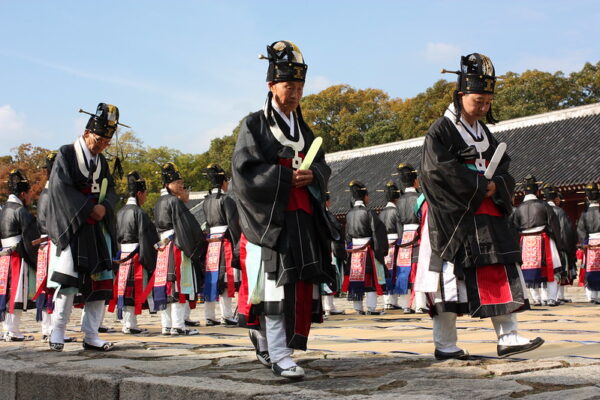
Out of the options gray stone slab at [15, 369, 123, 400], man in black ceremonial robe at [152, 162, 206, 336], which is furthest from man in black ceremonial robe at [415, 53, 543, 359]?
man in black ceremonial robe at [152, 162, 206, 336]

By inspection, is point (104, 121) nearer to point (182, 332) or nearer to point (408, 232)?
point (182, 332)

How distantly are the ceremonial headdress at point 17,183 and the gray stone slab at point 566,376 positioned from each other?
7123mm

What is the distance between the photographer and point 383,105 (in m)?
52.9

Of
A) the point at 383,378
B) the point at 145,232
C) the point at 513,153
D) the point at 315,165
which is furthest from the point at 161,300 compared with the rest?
the point at 513,153

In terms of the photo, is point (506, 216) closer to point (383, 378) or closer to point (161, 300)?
point (383, 378)


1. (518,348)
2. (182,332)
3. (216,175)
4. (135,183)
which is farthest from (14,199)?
(518,348)

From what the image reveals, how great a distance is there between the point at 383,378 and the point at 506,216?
1662mm

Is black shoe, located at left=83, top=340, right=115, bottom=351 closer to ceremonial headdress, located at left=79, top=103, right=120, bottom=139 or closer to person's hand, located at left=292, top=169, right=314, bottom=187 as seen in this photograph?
ceremonial headdress, located at left=79, top=103, right=120, bottom=139

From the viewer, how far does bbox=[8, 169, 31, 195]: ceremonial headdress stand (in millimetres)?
9305

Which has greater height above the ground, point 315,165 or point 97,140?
point 97,140

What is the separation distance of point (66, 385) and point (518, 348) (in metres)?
2.91

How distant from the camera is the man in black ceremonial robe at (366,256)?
12.7 meters

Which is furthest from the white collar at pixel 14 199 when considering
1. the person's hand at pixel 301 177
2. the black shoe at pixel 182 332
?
the person's hand at pixel 301 177

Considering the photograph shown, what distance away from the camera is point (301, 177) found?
468 centimetres
